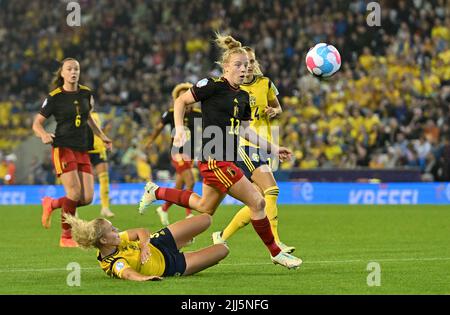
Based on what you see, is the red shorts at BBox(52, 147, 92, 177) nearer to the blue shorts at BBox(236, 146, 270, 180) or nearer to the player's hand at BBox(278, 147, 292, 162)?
the blue shorts at BBox(236, 146, 270, 180)

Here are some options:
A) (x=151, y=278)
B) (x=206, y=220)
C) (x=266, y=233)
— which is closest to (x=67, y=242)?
(x=206, y=220)

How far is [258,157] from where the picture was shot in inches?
474

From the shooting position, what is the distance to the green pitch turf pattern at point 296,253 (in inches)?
357

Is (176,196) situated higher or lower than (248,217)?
higher

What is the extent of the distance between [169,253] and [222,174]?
1.11 metres

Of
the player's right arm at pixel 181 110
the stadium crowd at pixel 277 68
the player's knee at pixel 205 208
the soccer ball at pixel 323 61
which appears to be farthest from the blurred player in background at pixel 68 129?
the stadium crowd at pixel 277 68

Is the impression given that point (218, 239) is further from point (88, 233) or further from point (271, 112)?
point (88, 233)

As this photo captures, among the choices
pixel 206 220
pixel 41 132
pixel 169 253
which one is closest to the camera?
pixel 169 253

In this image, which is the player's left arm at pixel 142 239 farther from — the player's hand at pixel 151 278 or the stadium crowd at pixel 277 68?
the stadium crowd at pixel 277 68

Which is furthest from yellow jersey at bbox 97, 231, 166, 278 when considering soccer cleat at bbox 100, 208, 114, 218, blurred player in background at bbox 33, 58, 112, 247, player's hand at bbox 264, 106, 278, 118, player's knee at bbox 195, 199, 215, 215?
soccer cleat at bbox 100, 208, 114, 218

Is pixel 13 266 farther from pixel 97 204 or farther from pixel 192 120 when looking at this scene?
pixel 97 204

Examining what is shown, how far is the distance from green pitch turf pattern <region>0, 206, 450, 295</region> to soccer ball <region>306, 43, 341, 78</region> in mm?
2340

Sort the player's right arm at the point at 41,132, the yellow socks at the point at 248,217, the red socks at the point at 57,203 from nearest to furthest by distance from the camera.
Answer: the yellow socks at the point at 248,217 → the player's right arm at the point at 41,132 → the red socks at the point at 57,203

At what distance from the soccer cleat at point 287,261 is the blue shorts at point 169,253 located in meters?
1.07
